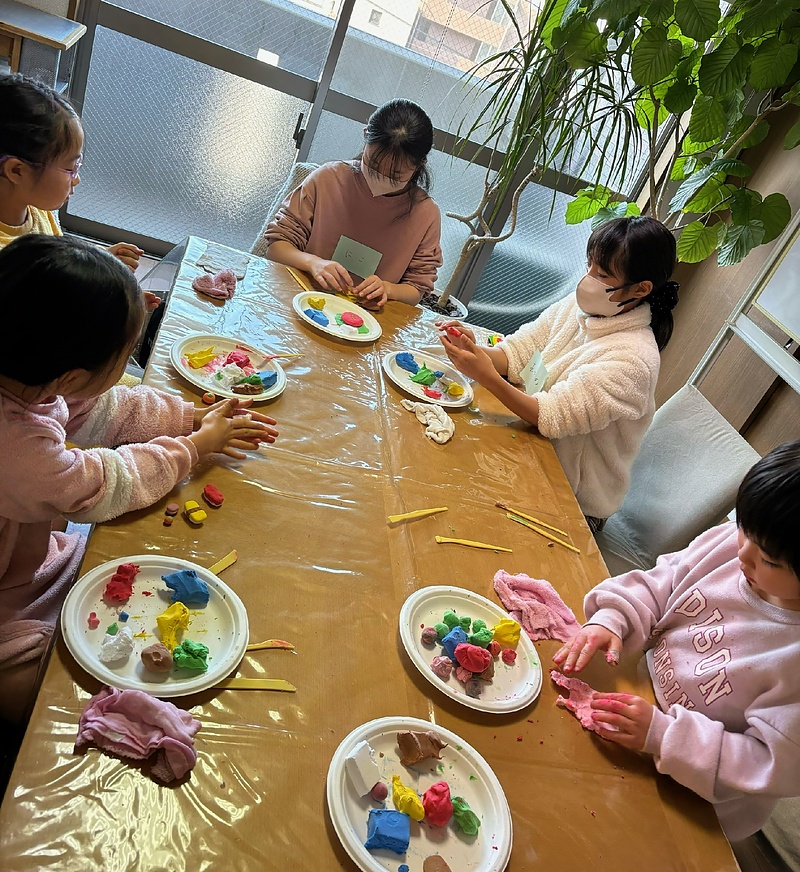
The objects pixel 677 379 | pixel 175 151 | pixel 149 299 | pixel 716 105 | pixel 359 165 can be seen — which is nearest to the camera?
pixel 149 299

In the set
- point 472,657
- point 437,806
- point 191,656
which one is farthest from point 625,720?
point 191,656

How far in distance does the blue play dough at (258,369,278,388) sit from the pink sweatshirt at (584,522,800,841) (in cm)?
78

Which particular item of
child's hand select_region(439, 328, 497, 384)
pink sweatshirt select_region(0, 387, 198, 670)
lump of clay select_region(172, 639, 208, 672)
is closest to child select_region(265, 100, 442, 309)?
child's hand select_region(439, 328, 497, 384)

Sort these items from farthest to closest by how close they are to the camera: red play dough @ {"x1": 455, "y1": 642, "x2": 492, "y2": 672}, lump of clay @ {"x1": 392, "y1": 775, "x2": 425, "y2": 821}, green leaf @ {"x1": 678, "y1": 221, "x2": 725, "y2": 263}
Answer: green leaf @ {"x1": 678, "y1": 221, "x2": 725, "y2": 263}, red play dough @ {"x1": 455, "y1": 642, "x2": 492, "y2": 672}, lump of clay @ {"x1": 392, "y1": 775, "x2": 425, "y2": 821}

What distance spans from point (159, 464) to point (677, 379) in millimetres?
2876

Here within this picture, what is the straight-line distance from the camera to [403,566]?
1165 mm

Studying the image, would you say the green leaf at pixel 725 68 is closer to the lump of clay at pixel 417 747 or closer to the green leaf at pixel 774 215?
the green leaf at pixel 774 215

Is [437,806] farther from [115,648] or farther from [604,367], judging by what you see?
[604,367]

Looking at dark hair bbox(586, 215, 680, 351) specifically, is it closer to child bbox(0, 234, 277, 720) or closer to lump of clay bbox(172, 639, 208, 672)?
child bbox(0, 234, 277, 720)

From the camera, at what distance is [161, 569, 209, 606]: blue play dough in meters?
0.93

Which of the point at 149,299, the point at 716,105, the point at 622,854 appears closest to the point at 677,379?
the point at 716,105

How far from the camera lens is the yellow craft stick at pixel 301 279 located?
2.09m

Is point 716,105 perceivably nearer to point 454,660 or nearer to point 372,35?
point 372,35

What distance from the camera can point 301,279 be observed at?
2.13m
